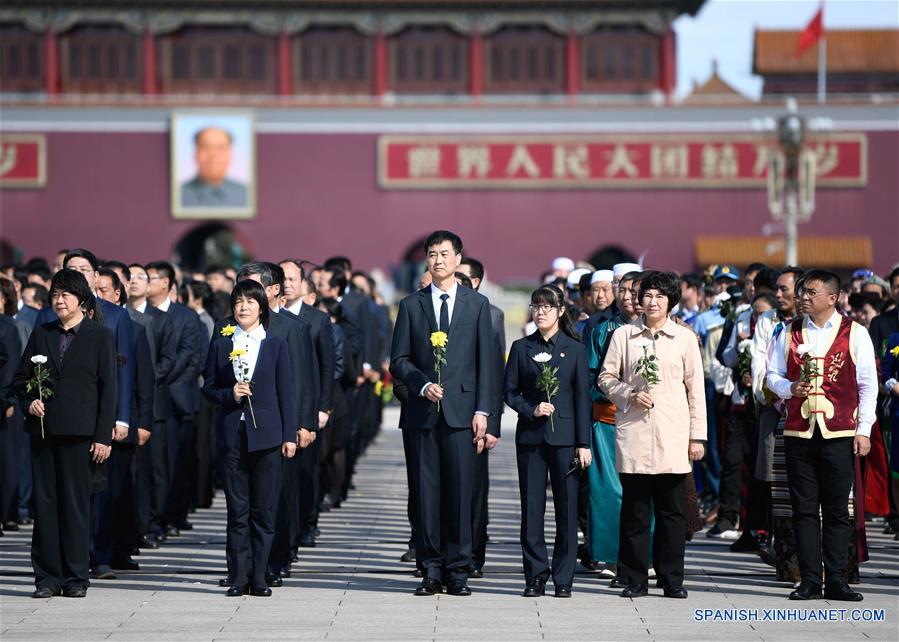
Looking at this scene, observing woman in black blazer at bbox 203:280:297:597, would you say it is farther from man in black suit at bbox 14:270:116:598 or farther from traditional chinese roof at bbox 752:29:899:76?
traditional chinese roof at bbox 752:29:899:76

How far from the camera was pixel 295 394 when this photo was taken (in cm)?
752

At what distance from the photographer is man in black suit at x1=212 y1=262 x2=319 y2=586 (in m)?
7.50

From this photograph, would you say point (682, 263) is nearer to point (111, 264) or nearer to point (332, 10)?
point (332, 10)

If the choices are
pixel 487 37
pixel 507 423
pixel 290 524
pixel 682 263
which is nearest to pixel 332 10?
pixel 487 37

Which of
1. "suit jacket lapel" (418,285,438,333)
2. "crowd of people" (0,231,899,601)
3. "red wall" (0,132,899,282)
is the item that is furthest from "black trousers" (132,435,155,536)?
"red wall" (0,132,899,282)

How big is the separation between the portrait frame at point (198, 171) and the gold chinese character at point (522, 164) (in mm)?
4944

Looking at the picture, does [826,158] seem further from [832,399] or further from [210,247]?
[832,399]

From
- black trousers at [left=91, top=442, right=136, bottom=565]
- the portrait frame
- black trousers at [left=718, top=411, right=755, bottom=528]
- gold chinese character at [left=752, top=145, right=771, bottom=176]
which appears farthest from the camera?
the portrait frame

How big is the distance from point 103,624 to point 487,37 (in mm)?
25384

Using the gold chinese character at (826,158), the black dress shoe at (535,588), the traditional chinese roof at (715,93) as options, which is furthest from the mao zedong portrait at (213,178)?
the black dress shoe at (535,588)

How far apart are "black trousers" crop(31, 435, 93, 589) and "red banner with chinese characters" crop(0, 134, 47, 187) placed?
23.7m

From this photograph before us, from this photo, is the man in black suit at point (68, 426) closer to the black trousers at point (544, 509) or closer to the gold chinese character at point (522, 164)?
the black trousers at point (544, 509)

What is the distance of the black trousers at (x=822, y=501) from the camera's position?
706 centimetres

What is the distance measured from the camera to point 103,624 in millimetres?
6461
